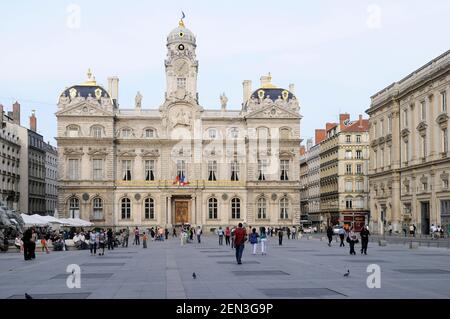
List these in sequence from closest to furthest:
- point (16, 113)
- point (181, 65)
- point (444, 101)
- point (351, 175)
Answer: point (444, 101) < point (181, 65) < point (16, 113) < point (351, 175)

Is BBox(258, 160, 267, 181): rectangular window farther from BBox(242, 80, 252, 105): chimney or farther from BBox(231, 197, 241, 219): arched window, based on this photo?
BBox(242, 80, 252, 105): chimney

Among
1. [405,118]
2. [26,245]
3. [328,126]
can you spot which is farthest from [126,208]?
[26,245]

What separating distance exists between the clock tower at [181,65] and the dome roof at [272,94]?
8187mm

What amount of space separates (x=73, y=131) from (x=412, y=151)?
140ft

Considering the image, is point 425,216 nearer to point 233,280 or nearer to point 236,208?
point 236,208

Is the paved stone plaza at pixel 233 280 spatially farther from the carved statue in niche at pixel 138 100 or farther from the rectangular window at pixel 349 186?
the rectangular window at pixel 349 186

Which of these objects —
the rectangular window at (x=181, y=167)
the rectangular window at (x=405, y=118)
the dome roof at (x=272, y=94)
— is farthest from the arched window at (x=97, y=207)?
the rectangular window at (x=405, y=118)

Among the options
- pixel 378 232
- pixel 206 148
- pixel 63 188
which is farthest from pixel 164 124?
pixel 378 232

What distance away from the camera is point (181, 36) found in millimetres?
94500

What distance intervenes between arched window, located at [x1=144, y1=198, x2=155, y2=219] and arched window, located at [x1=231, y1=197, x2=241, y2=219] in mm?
10260

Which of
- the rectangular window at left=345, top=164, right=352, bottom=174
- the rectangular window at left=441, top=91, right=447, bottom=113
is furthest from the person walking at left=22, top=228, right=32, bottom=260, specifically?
the rectangular window at left=345, top=164, right=352, bottom=174

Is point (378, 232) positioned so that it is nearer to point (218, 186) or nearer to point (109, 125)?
point (218, 186)

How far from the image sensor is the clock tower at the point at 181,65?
307 feet

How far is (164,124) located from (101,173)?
10.3 metres
